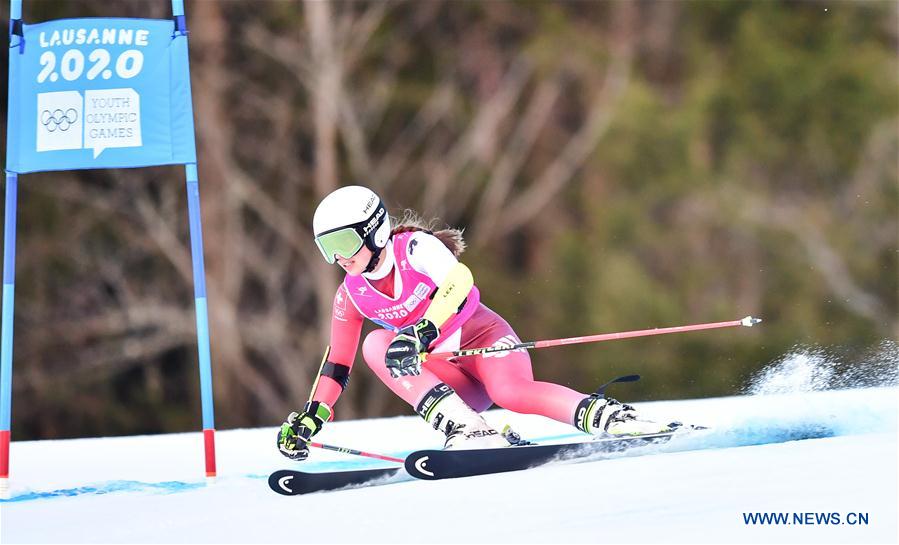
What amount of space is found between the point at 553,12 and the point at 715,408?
14.8 meters

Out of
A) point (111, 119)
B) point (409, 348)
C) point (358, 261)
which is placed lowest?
point (409, 348)

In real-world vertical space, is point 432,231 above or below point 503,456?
above

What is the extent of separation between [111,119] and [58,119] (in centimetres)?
22

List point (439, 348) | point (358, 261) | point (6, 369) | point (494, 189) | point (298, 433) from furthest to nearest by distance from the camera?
point (494, 189)
point (6, 369)
point (439, 348)
point (298, 433)
point (358, 261)

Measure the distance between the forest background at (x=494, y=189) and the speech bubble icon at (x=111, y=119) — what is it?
42.7 ft

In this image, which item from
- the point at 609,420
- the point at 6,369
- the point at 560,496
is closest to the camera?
the point at 560,496

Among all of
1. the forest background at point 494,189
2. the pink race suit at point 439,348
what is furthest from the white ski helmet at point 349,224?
the forest background at point 494,189

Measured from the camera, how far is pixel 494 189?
20.7 metres

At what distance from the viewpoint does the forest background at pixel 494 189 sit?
62.2 feet

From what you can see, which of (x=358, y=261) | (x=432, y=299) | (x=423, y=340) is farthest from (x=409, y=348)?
(x=358, y=261)

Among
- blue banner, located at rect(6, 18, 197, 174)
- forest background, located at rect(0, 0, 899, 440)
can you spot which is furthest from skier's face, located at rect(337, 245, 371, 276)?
forest background, located at rect(0, 0, 899, 440)

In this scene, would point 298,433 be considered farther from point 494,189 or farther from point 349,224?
point 494,189

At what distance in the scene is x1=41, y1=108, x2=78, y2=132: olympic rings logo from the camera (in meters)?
5.44

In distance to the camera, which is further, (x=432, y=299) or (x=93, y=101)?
(x=93, y=101)
